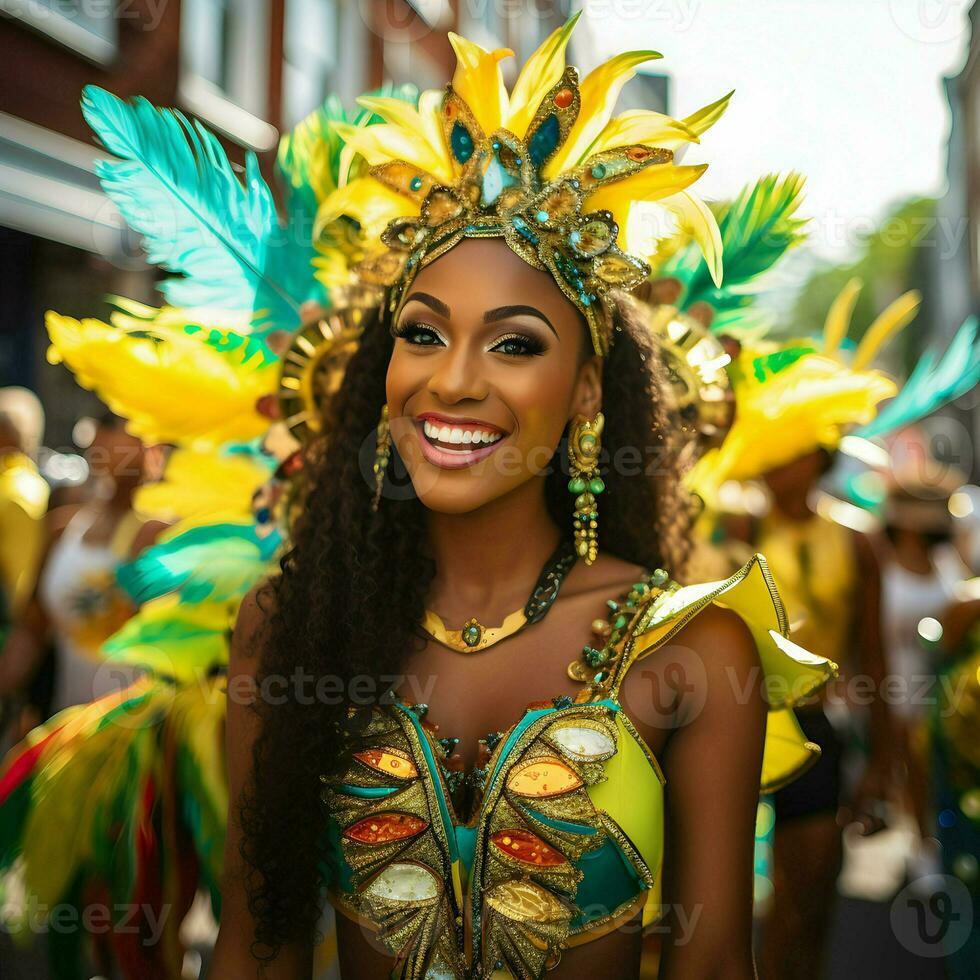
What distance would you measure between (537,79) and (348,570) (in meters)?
1.04

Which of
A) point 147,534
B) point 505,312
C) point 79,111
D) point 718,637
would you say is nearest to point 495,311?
point 505,312

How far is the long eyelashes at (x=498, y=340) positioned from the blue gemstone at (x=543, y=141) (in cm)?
37

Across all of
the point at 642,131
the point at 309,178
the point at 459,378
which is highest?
the point at 642,131

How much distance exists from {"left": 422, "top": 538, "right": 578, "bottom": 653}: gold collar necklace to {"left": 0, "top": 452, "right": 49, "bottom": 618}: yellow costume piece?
3058mm

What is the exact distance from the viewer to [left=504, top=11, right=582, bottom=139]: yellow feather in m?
1.95

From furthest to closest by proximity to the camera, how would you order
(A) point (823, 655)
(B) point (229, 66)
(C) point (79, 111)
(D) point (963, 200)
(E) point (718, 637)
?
1. (D) point (963, 200)
2. (B) point (229, 66)
3. (C) point (79, 111)
4. (A) point (823, 655)
5. (E) point (718, 637)

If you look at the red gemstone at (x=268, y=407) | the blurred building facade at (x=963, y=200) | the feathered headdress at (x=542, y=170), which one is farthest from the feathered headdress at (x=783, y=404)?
the blurred building facade at (x=963, y=200)

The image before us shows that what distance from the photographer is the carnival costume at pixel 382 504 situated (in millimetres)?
1717

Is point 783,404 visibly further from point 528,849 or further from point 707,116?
point 528,849

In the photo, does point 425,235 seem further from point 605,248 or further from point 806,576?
point 806,576

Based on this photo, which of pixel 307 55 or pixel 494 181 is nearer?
pixel 494 181

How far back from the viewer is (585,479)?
1973 millimetres

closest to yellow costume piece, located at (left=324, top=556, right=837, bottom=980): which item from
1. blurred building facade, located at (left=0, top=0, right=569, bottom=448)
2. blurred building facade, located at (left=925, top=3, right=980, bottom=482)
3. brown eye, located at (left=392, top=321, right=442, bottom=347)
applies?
brown eye, located at (left=392, top=321, right=442, bottom=347)

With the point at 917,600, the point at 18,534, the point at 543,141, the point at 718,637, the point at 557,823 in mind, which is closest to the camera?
the point at 557,823
